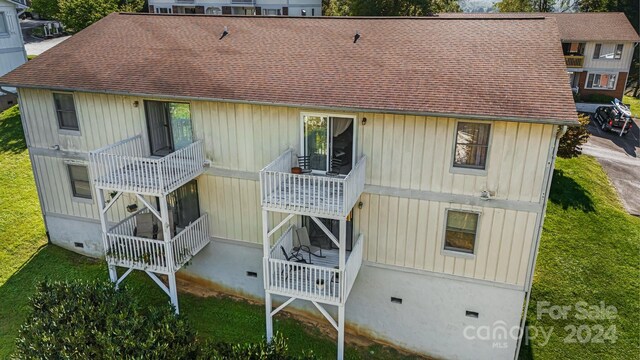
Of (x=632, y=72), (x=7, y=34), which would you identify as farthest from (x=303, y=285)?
(x=632, y=72)

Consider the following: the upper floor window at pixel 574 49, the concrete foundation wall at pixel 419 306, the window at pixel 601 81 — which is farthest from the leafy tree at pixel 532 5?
the concrete foundation wall at pixel 419 306

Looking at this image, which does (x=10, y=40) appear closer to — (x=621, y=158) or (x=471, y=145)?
(x=471, y=145)

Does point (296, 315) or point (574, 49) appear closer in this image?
point (296, 315)

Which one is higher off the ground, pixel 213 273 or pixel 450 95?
pixel 450 95

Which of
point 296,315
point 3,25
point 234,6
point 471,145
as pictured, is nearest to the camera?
point 471,145

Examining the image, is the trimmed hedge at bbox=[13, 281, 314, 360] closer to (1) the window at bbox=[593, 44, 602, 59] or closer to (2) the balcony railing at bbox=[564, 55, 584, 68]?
(2) the balcony railing at bbox=[564, 55, 584, 68]

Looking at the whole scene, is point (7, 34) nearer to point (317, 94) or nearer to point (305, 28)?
point (305, 28)

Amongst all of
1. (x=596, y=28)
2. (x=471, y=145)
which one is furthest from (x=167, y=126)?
(x=596, y=28)
